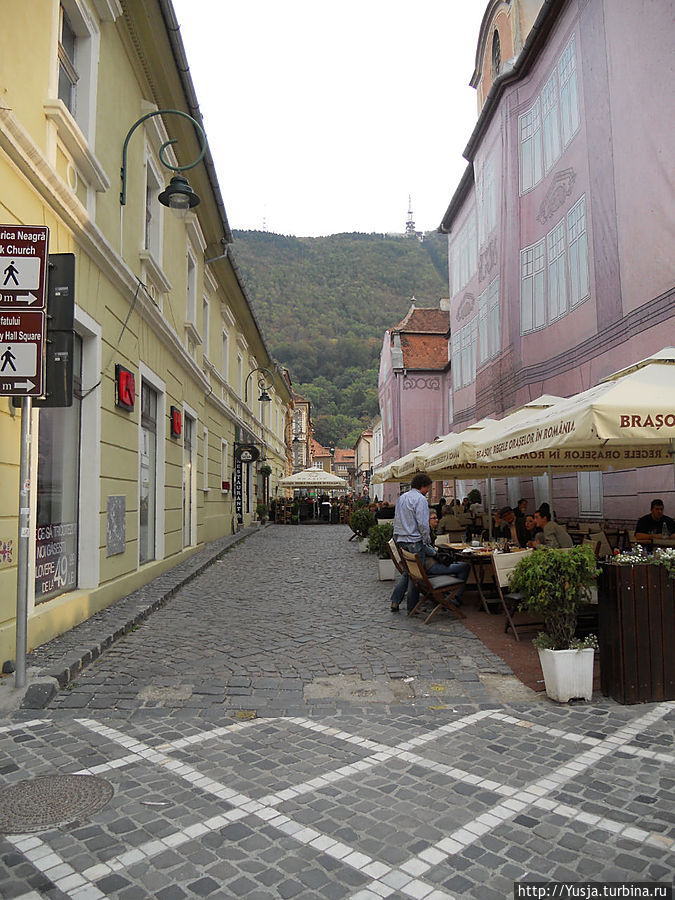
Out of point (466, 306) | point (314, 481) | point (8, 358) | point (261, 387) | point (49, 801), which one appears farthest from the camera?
point (314, 481)

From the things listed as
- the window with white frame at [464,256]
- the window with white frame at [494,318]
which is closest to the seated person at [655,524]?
Answer: the window with white frame at [494,318]

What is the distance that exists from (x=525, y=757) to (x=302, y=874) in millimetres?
1711

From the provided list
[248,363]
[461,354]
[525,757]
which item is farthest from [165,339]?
[248,363]

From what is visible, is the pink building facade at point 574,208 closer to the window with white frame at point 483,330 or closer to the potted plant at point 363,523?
the window with white frame at point 483,330

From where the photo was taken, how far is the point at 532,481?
15.8 m

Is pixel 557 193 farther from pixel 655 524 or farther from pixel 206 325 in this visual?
pixel 206 325

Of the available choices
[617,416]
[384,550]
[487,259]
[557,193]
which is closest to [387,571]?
[384,550]

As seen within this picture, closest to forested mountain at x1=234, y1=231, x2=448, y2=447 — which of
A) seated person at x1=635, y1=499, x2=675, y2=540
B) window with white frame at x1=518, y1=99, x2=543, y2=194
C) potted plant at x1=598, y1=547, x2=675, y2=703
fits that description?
window with white frame at x1=518, y1=99, x2=543, y2=194

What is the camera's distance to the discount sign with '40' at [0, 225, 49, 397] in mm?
4797

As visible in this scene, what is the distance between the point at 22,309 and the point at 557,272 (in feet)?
Result: 39.5

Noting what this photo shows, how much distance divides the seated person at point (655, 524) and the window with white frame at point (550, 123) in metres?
8.16

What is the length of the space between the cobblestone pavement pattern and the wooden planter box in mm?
155

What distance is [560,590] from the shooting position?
4895mm

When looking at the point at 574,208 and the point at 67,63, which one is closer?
the point at 67,63
